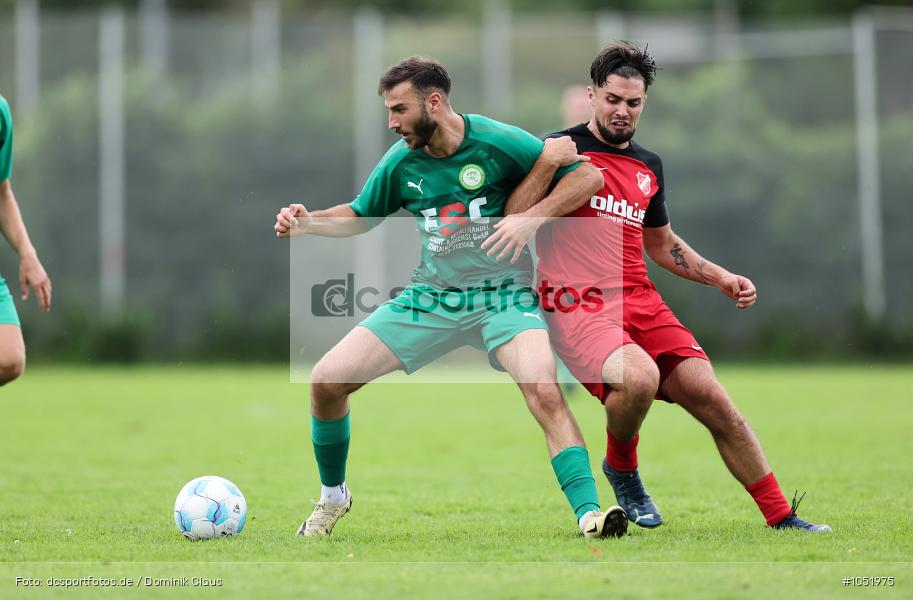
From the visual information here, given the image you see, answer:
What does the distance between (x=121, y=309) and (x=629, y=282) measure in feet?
54.2

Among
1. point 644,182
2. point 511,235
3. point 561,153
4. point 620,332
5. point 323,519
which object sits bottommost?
point 323,519

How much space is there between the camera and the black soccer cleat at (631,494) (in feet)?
20.4

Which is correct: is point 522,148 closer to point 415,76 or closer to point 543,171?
point 543,171

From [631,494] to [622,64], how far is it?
2.35 m

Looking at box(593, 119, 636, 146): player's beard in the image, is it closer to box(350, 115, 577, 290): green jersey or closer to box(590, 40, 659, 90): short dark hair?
box(590, 40, 659, 90): short dark hair

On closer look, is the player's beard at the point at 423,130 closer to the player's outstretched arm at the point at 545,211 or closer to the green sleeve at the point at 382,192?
the green sleeve at the point at 382,192

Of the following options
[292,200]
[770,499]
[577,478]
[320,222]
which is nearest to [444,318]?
[320,222]

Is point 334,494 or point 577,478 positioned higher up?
point 577,478

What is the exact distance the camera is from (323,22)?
899 inches

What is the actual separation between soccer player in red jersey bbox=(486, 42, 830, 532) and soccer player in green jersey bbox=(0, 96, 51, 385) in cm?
254

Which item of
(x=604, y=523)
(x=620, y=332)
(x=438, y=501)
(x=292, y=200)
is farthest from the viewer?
(x=292, y=200)

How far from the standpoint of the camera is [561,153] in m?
5.89

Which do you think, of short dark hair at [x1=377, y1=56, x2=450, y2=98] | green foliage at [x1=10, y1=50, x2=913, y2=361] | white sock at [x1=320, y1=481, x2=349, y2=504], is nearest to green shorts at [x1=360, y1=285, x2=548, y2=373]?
white sock at [x1=320, y1=481, x2=349, y2=504]

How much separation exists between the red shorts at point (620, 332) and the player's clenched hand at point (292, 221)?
143 cm
